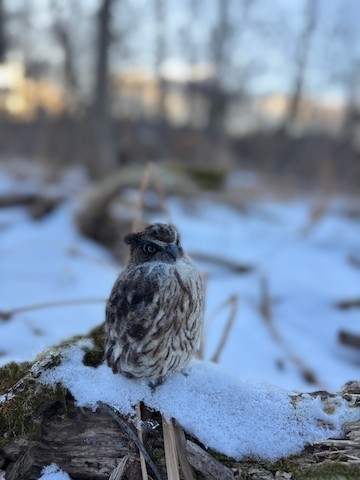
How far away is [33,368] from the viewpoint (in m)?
1.21

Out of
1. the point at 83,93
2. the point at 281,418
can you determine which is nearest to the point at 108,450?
the point at 281,418

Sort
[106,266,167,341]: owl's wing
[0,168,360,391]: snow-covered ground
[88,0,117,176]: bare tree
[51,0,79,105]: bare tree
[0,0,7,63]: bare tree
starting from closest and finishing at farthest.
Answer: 1. [106,266,167,341]: owl's wing
2. [0,168,360,391]: snow-covered ground
3. [88,0,117,176]: bare tree
4. [51,0,79,105]: bare tree
5. [0,0,7,63]: bare tree

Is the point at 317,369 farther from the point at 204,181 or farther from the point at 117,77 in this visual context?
the point at 117,77

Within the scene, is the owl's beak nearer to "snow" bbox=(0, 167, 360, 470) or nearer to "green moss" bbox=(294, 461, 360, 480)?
"snow" bbox=(0, 167, 360, 470)

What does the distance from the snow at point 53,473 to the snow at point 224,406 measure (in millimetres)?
166

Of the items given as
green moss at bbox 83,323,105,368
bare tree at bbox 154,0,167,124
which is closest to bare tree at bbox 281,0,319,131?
bare tree at bbox 154,0,167,124

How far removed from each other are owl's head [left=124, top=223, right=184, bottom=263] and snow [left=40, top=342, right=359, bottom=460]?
352mm

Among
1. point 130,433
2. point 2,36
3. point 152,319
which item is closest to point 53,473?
point 130,433

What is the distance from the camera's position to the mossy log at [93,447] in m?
1.09

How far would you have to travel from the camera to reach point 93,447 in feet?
3.75

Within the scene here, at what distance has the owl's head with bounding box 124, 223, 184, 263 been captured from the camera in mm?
1223

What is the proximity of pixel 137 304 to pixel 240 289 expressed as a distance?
9.58 ft

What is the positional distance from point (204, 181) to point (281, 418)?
15.4 ft

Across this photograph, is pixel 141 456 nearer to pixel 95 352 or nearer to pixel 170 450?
pixel 170 450
